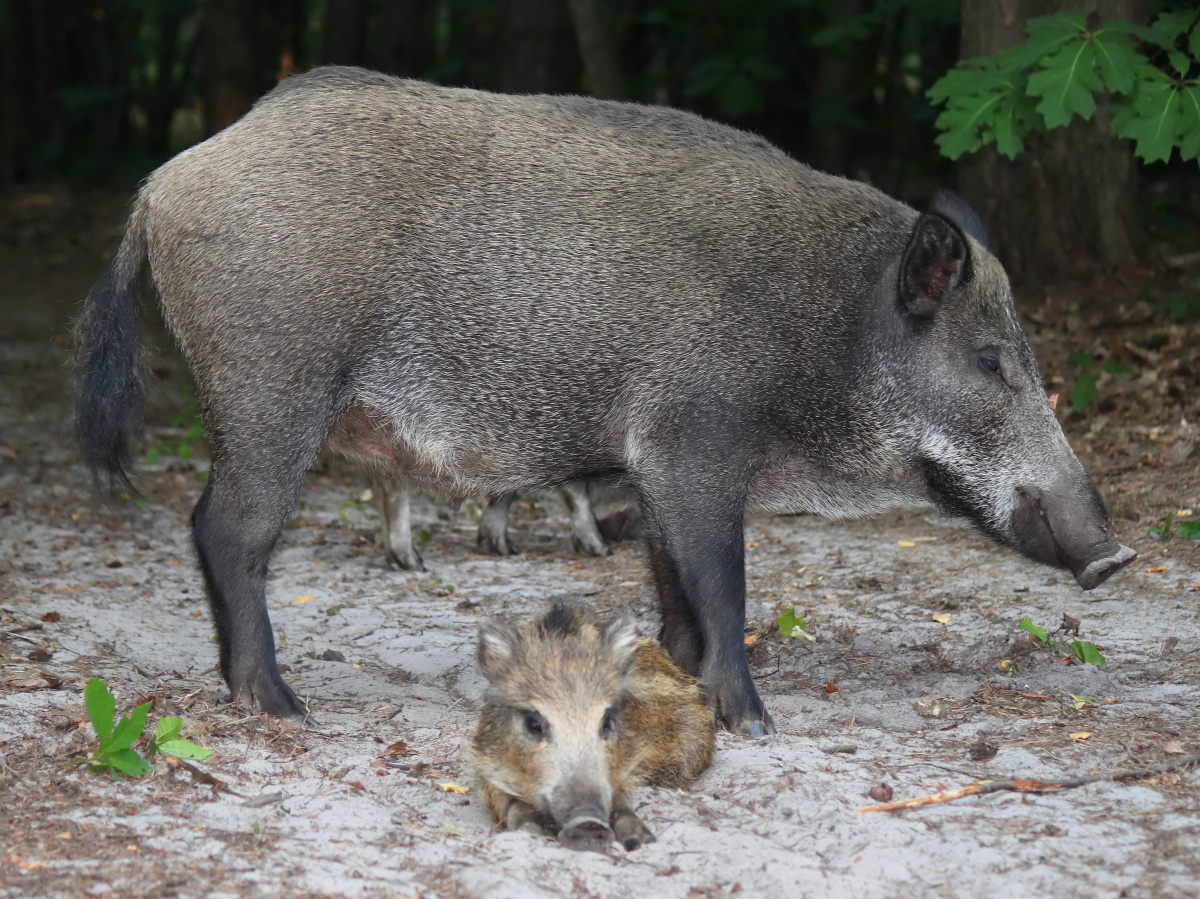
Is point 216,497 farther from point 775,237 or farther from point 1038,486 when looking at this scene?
point 1038,486

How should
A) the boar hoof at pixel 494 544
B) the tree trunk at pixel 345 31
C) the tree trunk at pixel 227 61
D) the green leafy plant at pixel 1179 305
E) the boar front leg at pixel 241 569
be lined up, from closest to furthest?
1. the boar front leg at pixel 241 569
2. the boar hoof at pixel 494 544
3. the green leafy plant at pixel 1179 305
4. the tree trunk at pixel 227 61
5. the tree trunk at pixel 345 31

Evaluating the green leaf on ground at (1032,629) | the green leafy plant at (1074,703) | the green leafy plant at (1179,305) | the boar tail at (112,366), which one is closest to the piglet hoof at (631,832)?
the green leafy plant at (1074,703)

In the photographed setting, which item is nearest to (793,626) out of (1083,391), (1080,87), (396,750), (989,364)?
(989,364)

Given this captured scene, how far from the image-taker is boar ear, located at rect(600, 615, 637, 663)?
3.60 meters

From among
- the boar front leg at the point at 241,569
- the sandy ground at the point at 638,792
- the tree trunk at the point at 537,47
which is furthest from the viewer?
the tree trunk at the point at 537,47

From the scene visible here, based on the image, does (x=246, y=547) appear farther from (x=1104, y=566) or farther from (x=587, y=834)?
(x=1104, y=566)

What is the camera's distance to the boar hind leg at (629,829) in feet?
10.4

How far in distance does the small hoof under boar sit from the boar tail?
4.97 feet

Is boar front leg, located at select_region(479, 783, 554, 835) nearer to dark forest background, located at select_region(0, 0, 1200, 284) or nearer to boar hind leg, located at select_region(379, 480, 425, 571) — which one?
boar hind leg, located at select_region(379, 480, 425, 571)

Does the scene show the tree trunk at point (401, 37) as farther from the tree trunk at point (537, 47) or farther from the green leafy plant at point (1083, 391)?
the green leafy plant at point (1083, 391)

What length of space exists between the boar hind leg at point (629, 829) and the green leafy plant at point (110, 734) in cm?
119

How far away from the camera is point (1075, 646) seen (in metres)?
4.41

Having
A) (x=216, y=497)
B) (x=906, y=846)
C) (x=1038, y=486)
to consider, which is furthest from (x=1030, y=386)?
(x=216, y=497)

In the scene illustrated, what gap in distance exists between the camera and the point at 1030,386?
4246 mm
